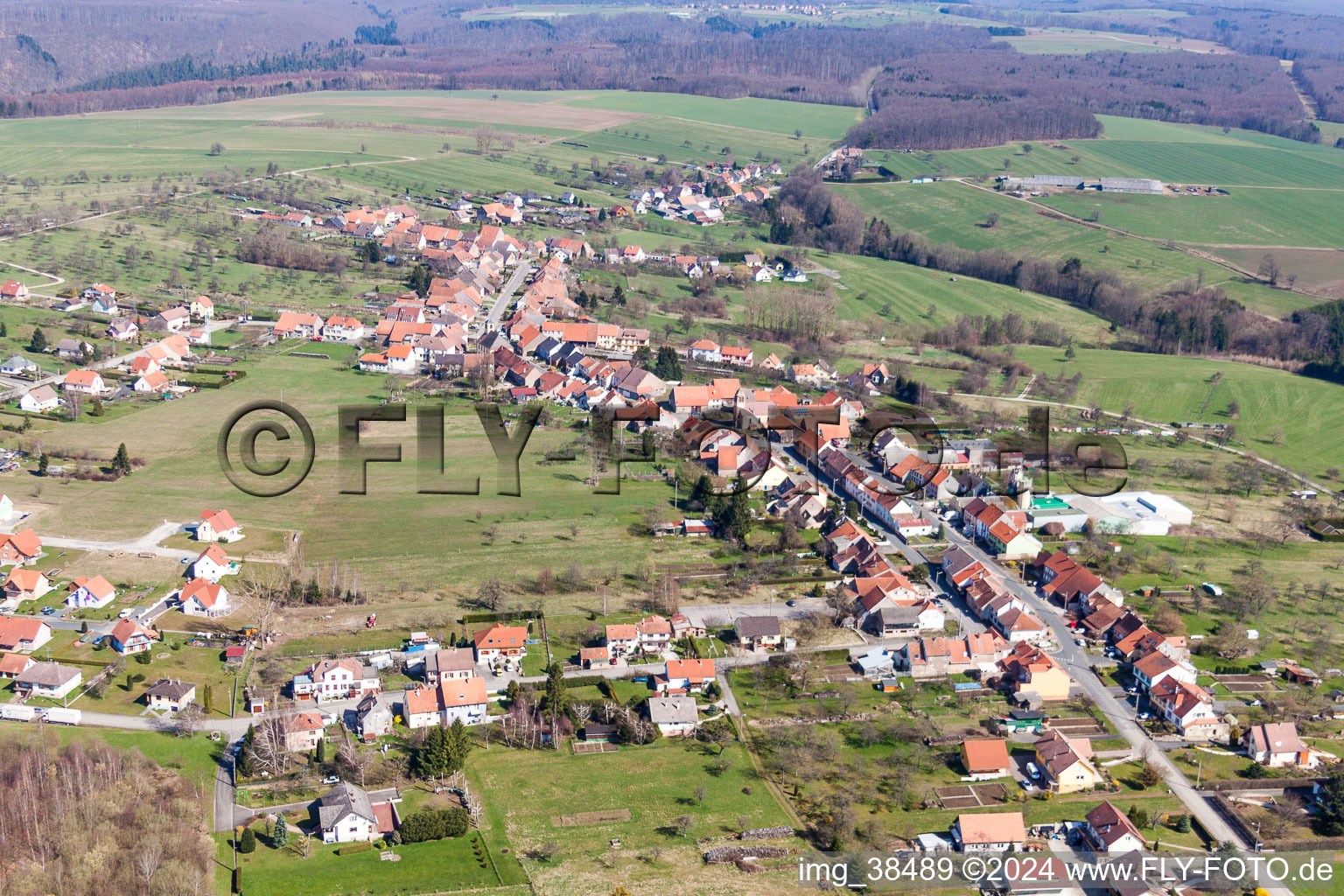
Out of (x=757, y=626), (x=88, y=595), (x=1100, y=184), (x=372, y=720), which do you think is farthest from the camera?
(x=1100, y=184)

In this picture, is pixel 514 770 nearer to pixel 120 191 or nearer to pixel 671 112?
pixel 120 191

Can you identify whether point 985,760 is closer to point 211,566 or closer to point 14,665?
point 211,566

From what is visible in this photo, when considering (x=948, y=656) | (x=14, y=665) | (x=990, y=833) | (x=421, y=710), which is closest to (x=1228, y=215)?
(x=948, y=656)

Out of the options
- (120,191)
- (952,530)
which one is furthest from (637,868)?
(120,191)

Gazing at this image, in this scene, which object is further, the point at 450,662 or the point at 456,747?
the point at 450,662

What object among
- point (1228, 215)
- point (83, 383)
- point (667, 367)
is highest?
point (1228, 215)

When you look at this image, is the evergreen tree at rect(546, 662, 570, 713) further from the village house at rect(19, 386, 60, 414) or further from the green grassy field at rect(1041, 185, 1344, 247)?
the green grassy field at rect(1041, 185, 1344, 247)

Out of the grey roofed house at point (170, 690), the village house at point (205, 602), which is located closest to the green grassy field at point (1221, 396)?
the village house at point (205, 602)

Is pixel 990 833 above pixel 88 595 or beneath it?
beneath
